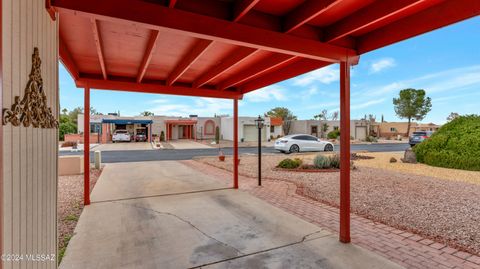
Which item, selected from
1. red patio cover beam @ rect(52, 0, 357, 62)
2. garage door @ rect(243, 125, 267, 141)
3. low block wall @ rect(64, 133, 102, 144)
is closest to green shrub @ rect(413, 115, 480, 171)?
red patio cover beam @ rect(52, 0, 357, 62)

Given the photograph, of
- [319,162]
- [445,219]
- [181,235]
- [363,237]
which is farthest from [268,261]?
[319,162]

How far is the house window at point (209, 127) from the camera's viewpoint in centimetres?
3378

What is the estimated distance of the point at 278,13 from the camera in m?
3.07

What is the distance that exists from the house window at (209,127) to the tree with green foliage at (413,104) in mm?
33832

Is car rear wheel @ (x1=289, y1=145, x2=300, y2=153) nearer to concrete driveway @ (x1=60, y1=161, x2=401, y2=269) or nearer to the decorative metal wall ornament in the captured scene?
concrete driveway @ (x1=60, y1=161, x2=401, y2=269)

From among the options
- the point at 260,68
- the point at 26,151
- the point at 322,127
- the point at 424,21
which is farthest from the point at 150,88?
the point at 322,127

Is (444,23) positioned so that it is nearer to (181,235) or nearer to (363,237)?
(363,237)

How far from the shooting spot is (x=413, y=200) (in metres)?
5.53

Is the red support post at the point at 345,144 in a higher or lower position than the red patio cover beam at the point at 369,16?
lower

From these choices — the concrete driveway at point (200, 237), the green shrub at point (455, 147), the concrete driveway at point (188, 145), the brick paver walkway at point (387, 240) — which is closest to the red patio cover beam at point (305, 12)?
the concrete driveway at point (200, 237)

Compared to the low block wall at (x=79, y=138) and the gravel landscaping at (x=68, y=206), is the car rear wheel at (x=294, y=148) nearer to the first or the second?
the gravel landscaping at (x=68, y=206)

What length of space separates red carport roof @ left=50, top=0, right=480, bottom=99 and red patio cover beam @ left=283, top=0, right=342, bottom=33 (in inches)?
0.4

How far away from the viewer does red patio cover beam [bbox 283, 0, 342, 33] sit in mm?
2546

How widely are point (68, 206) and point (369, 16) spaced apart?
6490 mm
